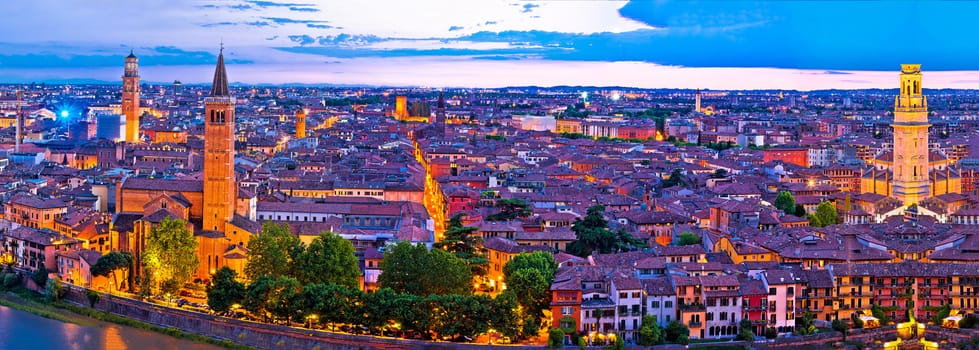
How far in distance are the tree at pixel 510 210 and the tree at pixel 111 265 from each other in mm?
6201

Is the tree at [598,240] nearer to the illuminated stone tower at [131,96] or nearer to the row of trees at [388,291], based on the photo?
the row of trees at [388,291]

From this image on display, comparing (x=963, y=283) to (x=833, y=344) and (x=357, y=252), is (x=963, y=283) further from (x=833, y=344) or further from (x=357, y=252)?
(x=357, y=252)

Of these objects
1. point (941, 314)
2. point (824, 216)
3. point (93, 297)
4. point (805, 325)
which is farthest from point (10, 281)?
point (824, 216)

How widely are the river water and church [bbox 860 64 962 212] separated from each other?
14150mm

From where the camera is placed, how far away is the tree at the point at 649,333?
13148 mm

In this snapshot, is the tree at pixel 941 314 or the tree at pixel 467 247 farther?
the tree at pixel 467 247

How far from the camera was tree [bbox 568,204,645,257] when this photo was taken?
57.0 ft

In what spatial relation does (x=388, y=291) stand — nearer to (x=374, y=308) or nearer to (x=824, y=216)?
(x=374, y=308)

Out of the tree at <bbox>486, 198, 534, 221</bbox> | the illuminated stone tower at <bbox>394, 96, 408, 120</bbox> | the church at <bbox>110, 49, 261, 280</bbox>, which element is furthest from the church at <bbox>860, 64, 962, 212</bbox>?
the illuminated stone tower at <bbox>394, 96, 408, 120</bbox>

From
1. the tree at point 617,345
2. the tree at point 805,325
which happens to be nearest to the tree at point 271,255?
the tree at point 617,345

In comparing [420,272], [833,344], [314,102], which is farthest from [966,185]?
[314,102]

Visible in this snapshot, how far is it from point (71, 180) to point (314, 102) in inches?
2446

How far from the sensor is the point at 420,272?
14.4 meters

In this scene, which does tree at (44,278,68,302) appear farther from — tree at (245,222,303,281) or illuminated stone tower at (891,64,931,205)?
illuminated stone tower at (891,64,931,205)
